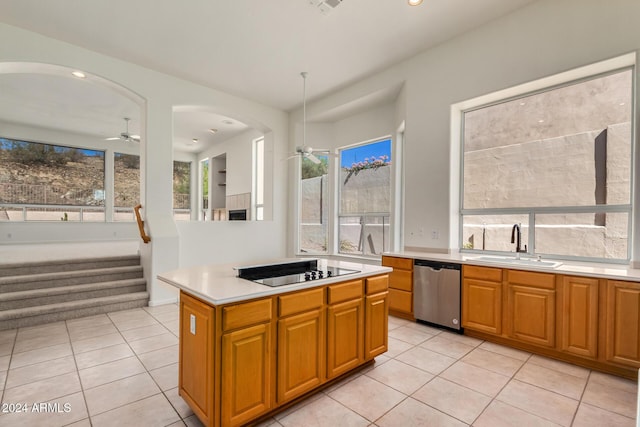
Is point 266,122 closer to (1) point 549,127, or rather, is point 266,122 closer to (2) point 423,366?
(1) point 549,127

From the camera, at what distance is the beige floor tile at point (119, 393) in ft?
6.72

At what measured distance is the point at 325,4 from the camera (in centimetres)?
293

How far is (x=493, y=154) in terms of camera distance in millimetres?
3766

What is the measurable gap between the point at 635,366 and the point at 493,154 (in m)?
2.45

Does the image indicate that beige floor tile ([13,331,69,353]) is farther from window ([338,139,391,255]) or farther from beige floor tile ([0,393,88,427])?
window ([338,139,391,255])

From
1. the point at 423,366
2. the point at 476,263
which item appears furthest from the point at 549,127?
the point at 423,366

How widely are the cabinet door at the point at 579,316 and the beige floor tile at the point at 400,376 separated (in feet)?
4.42

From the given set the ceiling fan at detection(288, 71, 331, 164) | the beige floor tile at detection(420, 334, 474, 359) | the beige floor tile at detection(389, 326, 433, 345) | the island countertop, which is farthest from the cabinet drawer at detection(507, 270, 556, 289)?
the ceiling fan at detection(288, 71, 331, 164)

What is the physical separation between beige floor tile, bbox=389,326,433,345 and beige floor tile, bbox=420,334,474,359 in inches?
3.2

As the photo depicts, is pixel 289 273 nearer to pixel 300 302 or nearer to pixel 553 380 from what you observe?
pixel 300 302

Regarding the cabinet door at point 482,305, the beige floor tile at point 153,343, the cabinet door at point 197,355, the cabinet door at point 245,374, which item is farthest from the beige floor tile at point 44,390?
the cabinet door at point 482,305

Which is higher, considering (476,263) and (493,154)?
(493,154)

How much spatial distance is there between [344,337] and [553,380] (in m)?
1.78

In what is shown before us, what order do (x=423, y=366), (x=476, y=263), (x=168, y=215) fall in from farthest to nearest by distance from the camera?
1. (x=168, y=215)
2. (x=476, y=263)
3. (x=423, y=366)
